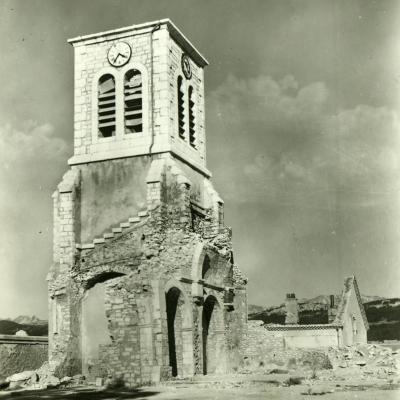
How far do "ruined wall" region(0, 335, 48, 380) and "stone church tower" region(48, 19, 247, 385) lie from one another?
162 centimetres

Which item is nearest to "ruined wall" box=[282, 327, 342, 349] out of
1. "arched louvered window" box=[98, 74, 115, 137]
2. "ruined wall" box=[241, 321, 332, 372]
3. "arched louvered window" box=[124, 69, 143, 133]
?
"ruined wall" box=[241, 321, 332, 372]

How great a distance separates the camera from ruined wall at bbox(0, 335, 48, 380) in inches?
1035

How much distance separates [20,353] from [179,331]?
681cm

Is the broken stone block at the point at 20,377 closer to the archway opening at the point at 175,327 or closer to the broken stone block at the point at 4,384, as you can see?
the broken stone block at the point at 4,384

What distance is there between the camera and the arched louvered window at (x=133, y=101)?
94.3ft

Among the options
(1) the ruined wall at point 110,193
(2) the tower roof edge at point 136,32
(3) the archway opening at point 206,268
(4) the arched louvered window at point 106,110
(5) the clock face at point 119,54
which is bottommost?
(3) the archway opening at point 206,268

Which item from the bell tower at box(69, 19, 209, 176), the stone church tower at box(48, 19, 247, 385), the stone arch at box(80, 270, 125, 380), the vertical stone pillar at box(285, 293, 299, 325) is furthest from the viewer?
the vertical stone pillar at box(285, 293, 299, 325)

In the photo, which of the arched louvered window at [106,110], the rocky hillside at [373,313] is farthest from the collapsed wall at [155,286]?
the rocky hillside at [373,313]

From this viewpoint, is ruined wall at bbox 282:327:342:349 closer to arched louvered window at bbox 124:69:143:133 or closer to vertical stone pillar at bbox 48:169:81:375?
vertical stone pillar at bbox 48:169:81:375

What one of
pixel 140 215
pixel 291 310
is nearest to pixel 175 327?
pixel 140 215

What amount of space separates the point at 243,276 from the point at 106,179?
23.1 feet

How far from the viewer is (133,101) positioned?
95.6 feet

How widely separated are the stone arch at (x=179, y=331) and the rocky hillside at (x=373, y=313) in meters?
24.0

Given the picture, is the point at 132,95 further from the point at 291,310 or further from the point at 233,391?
the point at 291,310
